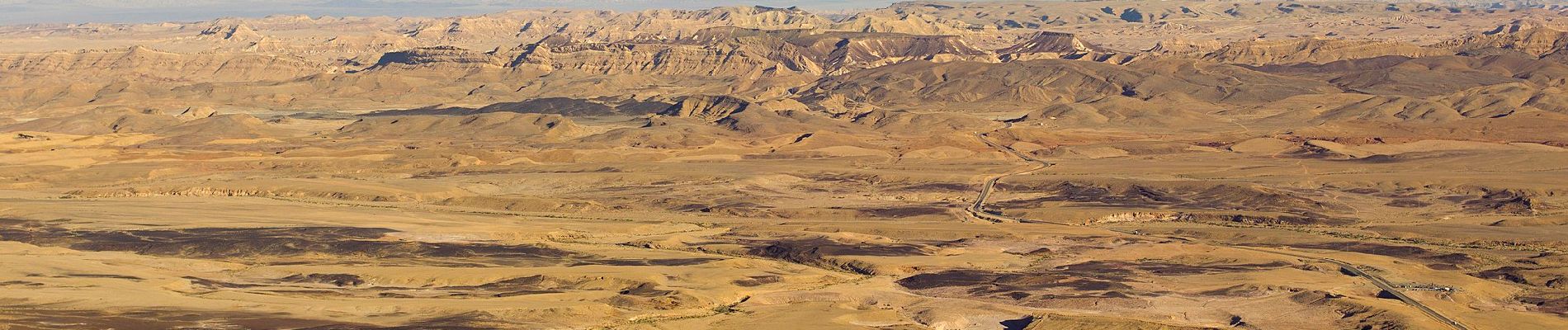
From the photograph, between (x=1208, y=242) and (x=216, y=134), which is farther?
(x=216, y=134)

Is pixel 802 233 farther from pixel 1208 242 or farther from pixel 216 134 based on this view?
pixel 216 134

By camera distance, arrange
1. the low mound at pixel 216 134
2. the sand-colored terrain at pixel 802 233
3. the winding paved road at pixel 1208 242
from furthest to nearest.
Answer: the low mound at pixel 216 134, the winding paved road at pixel 1208 242, the sand-colored terrain at pixel 802 233

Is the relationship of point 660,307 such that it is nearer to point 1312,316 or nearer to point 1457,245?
point 1312,316

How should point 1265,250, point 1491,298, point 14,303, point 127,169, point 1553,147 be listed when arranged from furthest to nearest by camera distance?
point 1553,147 < point 127,169 < point 1265,250 < point 1491,298 < point 14,303

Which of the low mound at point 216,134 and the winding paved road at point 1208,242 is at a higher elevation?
the winding paved road at point 1208,242

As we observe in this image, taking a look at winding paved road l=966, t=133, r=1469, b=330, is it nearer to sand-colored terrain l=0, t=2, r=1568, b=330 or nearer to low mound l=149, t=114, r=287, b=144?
sand-colored terrain l=0, t=2, r=1568, b=330

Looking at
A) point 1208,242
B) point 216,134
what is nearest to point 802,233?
point 1208,242

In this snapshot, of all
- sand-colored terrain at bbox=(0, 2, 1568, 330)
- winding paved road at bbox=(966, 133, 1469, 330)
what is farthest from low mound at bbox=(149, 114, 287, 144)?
winding paved road at bbox=(966, 133, 1469, 330)

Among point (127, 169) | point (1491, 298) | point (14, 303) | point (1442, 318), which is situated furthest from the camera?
point (127, 169)

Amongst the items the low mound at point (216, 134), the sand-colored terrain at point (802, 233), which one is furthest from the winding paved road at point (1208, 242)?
the low mound at point (216, 134)

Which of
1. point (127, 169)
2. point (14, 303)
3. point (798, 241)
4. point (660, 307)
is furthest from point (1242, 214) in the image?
point (127, 169)

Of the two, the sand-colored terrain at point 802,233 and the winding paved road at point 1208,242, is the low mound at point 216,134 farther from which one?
the winding paved road at point 1208,242
